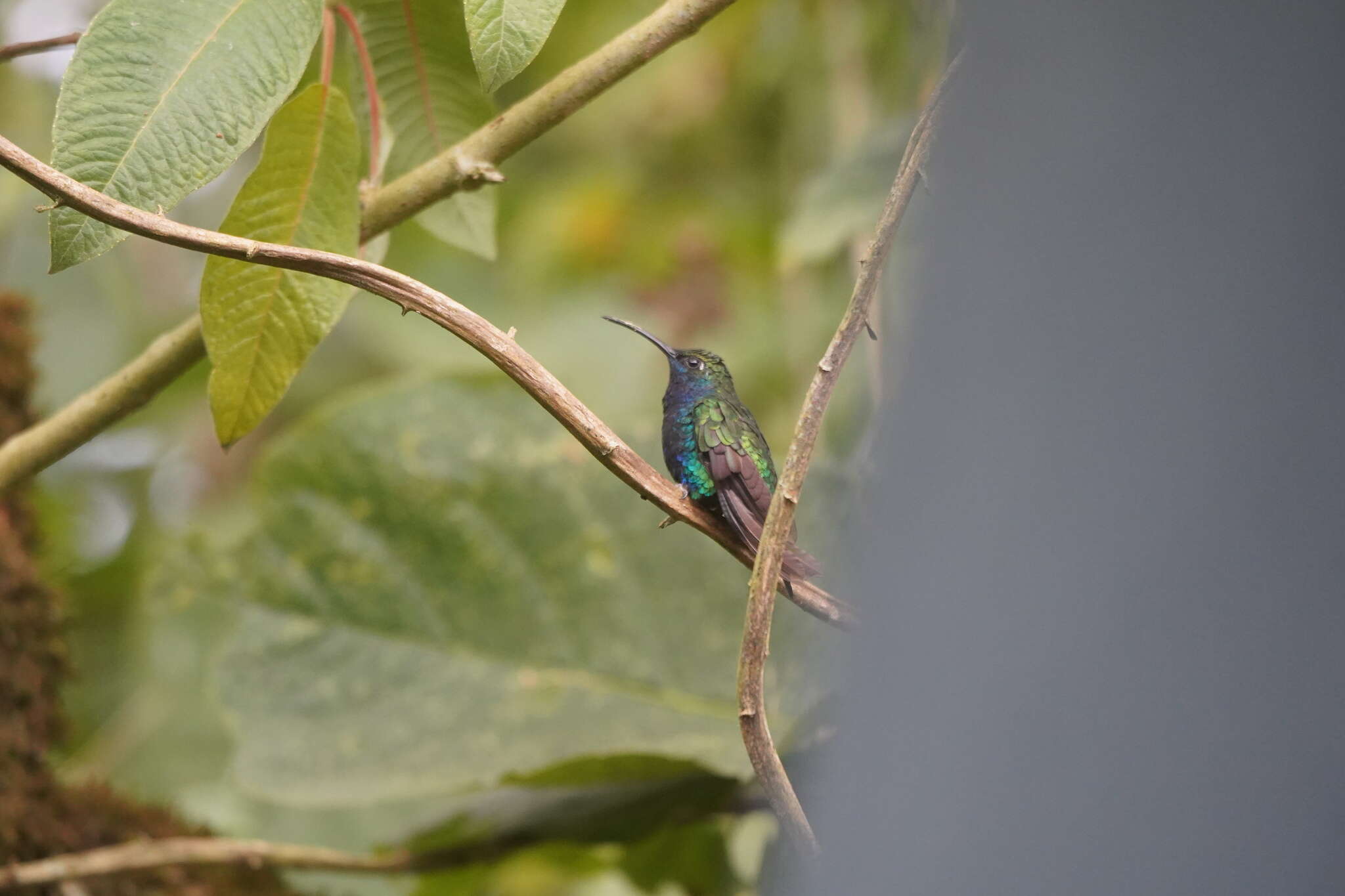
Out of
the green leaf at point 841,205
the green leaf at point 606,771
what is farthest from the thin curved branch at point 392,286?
the green leaf at point 841,205

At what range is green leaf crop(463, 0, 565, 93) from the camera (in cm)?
67

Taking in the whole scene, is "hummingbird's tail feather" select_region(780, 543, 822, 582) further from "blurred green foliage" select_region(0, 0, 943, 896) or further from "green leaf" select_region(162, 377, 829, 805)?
"green leaf" select_region(162, 377, 829, 805)

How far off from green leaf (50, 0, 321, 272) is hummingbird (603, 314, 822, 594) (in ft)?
0.90

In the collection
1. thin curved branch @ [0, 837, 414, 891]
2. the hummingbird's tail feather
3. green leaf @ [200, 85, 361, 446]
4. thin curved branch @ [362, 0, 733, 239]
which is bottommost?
thin curved branch @ [0, 837, 414, 891]

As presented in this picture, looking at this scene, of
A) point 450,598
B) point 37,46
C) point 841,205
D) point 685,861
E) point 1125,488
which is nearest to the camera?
point 1125,488

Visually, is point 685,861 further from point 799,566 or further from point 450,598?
point 799,566

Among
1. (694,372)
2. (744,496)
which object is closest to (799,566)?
(744,496)

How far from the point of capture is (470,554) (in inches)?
68.6

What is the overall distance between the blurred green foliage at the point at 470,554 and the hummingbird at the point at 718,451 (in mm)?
101

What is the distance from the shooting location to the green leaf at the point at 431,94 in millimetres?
915

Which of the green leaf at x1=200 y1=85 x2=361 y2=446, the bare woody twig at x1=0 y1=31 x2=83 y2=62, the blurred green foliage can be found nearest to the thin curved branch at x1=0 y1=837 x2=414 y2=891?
the blurred green foliage

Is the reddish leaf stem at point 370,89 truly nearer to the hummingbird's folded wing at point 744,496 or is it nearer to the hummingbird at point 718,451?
the hummingbird at point 718,451

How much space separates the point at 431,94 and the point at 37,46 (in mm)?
298

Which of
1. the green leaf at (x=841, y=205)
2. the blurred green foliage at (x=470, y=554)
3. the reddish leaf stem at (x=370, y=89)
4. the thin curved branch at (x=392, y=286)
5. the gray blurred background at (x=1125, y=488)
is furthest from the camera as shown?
the green leaf at (x=841, y=205)
